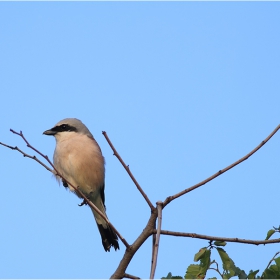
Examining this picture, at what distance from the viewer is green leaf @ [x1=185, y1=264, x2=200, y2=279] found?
2.39 m

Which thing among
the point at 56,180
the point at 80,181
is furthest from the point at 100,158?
the point at 56,180

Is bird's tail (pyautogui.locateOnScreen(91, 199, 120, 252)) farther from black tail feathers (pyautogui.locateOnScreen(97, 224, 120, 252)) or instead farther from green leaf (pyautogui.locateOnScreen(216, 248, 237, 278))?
green leaf (pyautogui.locateOnScreen(216, 248, 237, 278))

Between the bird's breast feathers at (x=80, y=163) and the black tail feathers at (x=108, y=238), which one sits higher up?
the bird's breast feathers at (x=80, y=163)

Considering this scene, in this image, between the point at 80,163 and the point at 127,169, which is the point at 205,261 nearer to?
the point at 127,169

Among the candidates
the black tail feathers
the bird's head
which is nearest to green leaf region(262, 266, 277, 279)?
the black tail feathers

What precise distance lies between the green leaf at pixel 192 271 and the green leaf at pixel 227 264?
14 cm

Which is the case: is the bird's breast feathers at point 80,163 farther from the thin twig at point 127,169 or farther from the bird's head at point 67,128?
the thin twig at point 127,169

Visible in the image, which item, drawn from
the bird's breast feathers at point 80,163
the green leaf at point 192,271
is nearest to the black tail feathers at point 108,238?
the bird's breast feathers at point 80,163

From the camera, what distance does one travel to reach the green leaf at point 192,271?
239cm

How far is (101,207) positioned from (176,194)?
3.52 metres

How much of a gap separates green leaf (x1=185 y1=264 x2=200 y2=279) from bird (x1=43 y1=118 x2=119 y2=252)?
8.77 ft

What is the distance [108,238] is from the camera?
205 inches

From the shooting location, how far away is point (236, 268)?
7.65 ft

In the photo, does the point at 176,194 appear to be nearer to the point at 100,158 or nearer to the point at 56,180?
the point at 56,180
